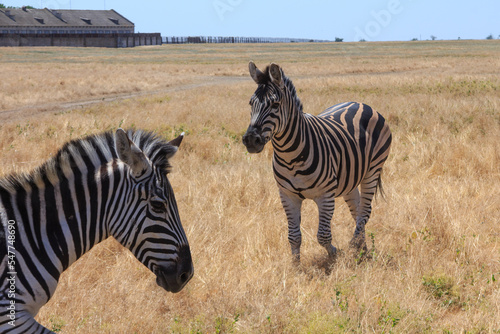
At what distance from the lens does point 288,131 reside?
17.3 ft

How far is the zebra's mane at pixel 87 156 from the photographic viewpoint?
292 centimetres

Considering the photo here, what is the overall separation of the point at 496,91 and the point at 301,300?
651 inches

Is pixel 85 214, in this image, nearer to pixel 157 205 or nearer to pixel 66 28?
pixel 157 205

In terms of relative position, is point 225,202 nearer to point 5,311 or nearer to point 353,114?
point 353,114

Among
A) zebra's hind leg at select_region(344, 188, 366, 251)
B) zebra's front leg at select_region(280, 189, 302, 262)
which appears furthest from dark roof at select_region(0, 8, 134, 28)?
zebra's front leg at select_region(280, 189, 302, 262)

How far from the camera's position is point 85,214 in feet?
9.81

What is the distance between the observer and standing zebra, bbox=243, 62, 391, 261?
5055 mm

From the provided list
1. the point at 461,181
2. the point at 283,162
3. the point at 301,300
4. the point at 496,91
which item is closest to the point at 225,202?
the point at 283,162

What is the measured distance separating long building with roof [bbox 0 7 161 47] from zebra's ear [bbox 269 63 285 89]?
89.8 meters

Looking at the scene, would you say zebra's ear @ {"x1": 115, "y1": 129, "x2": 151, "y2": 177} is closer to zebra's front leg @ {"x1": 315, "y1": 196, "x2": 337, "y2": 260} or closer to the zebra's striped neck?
the zebra's striped neck

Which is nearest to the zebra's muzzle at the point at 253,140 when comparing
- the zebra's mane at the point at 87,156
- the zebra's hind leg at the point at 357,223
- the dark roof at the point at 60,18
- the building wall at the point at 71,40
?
the zebra's mane at the point at 87,156

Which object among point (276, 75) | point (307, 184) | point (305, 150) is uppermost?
point (276, 75)

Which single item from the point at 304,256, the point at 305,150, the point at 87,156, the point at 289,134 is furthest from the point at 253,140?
the point at 87,156

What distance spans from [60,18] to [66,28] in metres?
3.13
